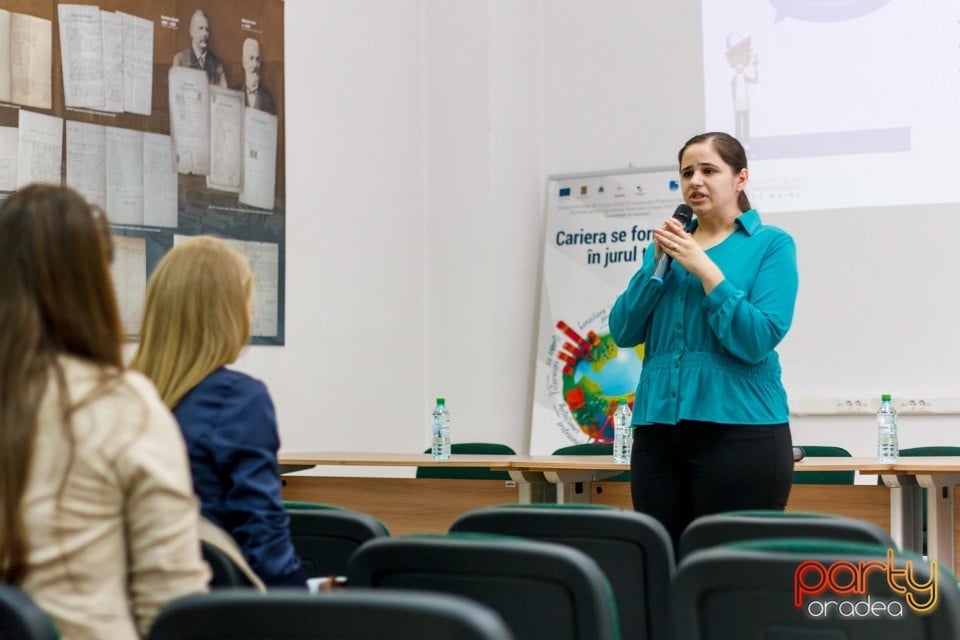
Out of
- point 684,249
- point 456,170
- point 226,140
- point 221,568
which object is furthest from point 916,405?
point 221,568

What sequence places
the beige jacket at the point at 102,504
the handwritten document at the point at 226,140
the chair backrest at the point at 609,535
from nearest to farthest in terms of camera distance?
the beige jacket at the point at 102,504, the chair backrest at the point at 609,535, the handwritten document at the point at 226,140

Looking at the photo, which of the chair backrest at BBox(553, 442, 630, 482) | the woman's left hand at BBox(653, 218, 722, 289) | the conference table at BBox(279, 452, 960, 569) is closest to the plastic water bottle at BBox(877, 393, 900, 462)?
the conference table at BBox(279, 452, 960, 569)

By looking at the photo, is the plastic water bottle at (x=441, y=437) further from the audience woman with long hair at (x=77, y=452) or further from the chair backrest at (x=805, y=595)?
the audience woman with long hair at (x=77, y=452)

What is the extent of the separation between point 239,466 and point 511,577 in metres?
0.52

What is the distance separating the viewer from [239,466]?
5.95ft

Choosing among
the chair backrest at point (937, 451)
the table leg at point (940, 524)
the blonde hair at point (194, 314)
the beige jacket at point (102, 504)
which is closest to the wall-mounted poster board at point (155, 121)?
the blonde hair at point (194, 314)

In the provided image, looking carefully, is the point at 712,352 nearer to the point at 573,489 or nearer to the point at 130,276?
the point at 573,489

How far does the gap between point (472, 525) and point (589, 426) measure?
13.4 ft

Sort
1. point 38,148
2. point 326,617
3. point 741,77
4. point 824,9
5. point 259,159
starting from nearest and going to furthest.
Answer: point 326,617
point 38,148
point 259,159
point 824,9
point 741,77

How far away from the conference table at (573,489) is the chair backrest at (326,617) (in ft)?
8.95

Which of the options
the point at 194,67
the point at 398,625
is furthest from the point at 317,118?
the point at 398,625

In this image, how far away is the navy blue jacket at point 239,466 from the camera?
71.1 inches

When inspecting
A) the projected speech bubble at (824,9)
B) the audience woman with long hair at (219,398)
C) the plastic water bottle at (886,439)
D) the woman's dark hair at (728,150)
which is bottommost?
the plastic water bottle at (886,439)

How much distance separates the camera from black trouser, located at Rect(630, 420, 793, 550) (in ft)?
8.06
